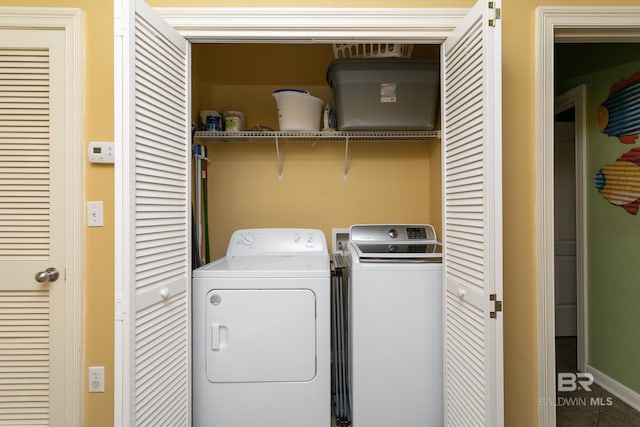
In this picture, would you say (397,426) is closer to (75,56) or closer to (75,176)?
(75,176)

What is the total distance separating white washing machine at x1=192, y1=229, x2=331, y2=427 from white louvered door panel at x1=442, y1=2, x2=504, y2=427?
631 millimetres

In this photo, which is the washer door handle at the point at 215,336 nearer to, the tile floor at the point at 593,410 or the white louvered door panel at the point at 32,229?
the white louvered door panel at the point at 32,229

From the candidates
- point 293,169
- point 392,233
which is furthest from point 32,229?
point 392,233

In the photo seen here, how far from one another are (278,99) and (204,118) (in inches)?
22.2

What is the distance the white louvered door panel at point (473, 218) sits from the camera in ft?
4.23

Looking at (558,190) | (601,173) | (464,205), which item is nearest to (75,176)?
(464,205)

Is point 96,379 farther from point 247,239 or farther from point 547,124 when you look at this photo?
point 547,124

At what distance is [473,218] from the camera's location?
1.43 m

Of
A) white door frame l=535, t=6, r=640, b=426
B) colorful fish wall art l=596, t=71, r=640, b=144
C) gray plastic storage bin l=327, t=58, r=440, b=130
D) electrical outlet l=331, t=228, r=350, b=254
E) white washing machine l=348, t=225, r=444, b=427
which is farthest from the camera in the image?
electrical outlet l=331, t=228, r=350, b=254

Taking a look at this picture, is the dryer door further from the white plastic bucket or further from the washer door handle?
the white plastic bucket

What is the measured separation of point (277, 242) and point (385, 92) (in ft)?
3.98

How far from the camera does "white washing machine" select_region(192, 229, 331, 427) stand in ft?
5.83

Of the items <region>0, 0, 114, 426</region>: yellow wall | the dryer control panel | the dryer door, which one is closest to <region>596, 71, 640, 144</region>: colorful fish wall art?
the dryer control panel

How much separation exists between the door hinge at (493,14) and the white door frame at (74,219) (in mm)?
1833
